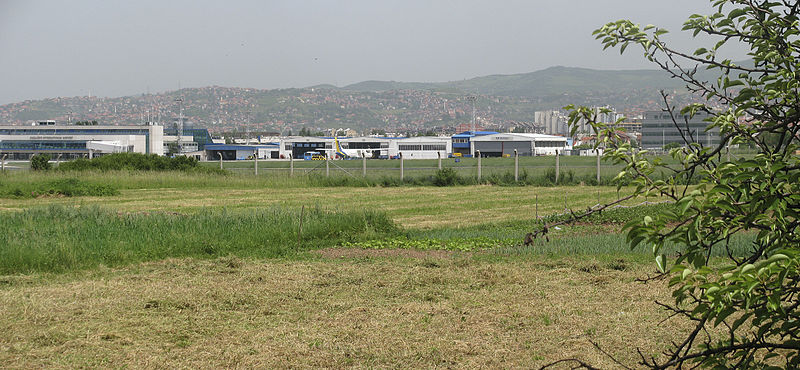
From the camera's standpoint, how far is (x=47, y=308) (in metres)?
7.42

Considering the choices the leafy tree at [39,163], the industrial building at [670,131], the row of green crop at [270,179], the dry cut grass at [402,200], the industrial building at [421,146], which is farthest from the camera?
the industrial building at [421,146]

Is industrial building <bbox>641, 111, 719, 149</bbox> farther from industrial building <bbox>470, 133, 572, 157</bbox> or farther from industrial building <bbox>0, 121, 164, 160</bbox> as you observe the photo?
industrial building <bbox>470, 133, 572, 157</bbox>

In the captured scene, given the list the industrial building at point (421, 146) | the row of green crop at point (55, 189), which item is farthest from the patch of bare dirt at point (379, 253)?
the industrial building at point (421, 146)

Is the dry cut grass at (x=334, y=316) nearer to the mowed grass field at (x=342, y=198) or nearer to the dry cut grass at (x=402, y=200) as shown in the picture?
the mowed grass field at (x=342, y=198)

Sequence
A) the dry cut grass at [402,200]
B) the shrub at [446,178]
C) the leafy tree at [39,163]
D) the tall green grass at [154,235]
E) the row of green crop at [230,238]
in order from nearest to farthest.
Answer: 1. the tall green grass at [154,235]
2. the row of green crop at [230,238]
3. the dry cut grass at [402,200]
4. the shrub at [446,178]
5. the leafy tree at [39,163]

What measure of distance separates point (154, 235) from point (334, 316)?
18.7 ft

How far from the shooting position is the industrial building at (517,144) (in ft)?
345

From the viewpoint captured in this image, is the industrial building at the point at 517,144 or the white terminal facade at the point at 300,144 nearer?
the white terminal facade at the point at 300,144

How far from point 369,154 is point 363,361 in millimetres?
95831

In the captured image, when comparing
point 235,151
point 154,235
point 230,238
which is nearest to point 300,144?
point 235,151

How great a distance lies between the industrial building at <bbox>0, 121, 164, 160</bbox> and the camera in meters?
88.2

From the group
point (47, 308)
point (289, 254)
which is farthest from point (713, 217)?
point (289, 254)

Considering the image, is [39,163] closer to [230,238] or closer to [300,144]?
[230,238]

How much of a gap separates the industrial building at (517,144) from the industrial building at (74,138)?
45.3m
